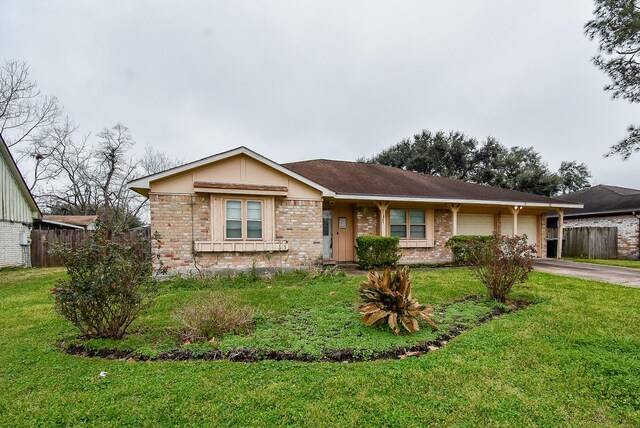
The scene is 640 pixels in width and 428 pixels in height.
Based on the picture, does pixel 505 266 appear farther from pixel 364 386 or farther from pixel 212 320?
pixel 212 320

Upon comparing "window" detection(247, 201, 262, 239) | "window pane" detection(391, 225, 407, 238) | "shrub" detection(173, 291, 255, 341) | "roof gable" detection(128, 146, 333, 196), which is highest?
"roof gable" detection(128, 146, 333, 196)

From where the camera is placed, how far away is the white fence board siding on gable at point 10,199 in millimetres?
13250

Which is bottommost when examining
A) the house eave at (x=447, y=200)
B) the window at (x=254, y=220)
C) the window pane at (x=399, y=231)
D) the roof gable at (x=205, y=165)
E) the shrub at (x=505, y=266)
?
the shrub at (x=505, y=266)

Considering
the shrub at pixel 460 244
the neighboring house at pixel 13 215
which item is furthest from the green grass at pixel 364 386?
the neighboring house at pixel 13 215

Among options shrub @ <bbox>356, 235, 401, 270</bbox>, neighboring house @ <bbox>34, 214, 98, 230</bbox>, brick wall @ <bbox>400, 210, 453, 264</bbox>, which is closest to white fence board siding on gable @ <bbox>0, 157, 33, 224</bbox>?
neighboring house @ <bbox>34, 214, 98, 230</bbox>

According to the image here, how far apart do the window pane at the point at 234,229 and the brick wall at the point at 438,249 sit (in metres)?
6.74

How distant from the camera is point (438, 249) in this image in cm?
1334

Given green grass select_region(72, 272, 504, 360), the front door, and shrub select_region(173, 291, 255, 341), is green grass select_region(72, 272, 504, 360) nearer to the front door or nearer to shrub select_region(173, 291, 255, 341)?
shrub select_region(173, 291, 255, 341)

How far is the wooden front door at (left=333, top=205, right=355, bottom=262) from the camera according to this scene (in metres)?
12.6

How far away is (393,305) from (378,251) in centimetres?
616

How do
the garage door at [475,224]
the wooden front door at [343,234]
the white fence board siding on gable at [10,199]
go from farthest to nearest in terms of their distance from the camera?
the garage door at [475,224] < the white fence board siding on gable at [10,199] < the wooden front door at [343,234]

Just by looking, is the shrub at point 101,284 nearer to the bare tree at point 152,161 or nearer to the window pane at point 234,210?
the window pane at point 234,210

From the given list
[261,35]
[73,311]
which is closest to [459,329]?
[73,311]

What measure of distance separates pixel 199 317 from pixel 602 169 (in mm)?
45963
